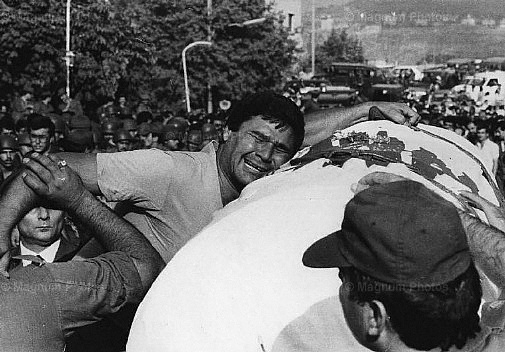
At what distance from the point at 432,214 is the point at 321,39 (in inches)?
2456

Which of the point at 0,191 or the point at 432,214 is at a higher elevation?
the point at 432,214

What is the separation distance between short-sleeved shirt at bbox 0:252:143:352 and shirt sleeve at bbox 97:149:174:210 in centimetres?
44

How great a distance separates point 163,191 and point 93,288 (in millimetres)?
699

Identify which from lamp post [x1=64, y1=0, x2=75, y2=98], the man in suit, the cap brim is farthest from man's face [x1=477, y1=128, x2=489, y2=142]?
the cap brim

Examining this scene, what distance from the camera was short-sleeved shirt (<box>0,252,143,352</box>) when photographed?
7.89 feet

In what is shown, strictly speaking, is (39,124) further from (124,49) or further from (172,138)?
(124,49)

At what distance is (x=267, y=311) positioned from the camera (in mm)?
2158

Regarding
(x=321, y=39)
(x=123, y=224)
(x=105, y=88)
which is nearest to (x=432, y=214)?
(x=123, y=224)

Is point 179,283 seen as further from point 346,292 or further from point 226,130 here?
point 226,130

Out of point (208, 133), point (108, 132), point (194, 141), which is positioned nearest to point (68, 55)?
point (108, 132)

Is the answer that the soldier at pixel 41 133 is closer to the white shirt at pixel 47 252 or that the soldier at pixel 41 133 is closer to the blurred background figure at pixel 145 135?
the blurred background figure at pixel 145 135

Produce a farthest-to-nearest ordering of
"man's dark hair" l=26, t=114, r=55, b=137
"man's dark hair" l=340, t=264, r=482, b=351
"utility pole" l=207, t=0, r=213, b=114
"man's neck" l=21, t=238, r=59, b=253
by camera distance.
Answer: "utility pole" l=207, t=0, r=213, b=114, "man's dark hair" l=26, t=114, r=55, b=137, "man's neck" l=21, t=238, r=59, b=253, "man's dark hair" l=340, t=264, r=482, b=351

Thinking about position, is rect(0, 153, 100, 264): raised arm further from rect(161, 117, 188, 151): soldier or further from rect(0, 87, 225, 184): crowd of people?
rect(161, 117, 188, 151): soldier

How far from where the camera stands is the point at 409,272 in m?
1.81
